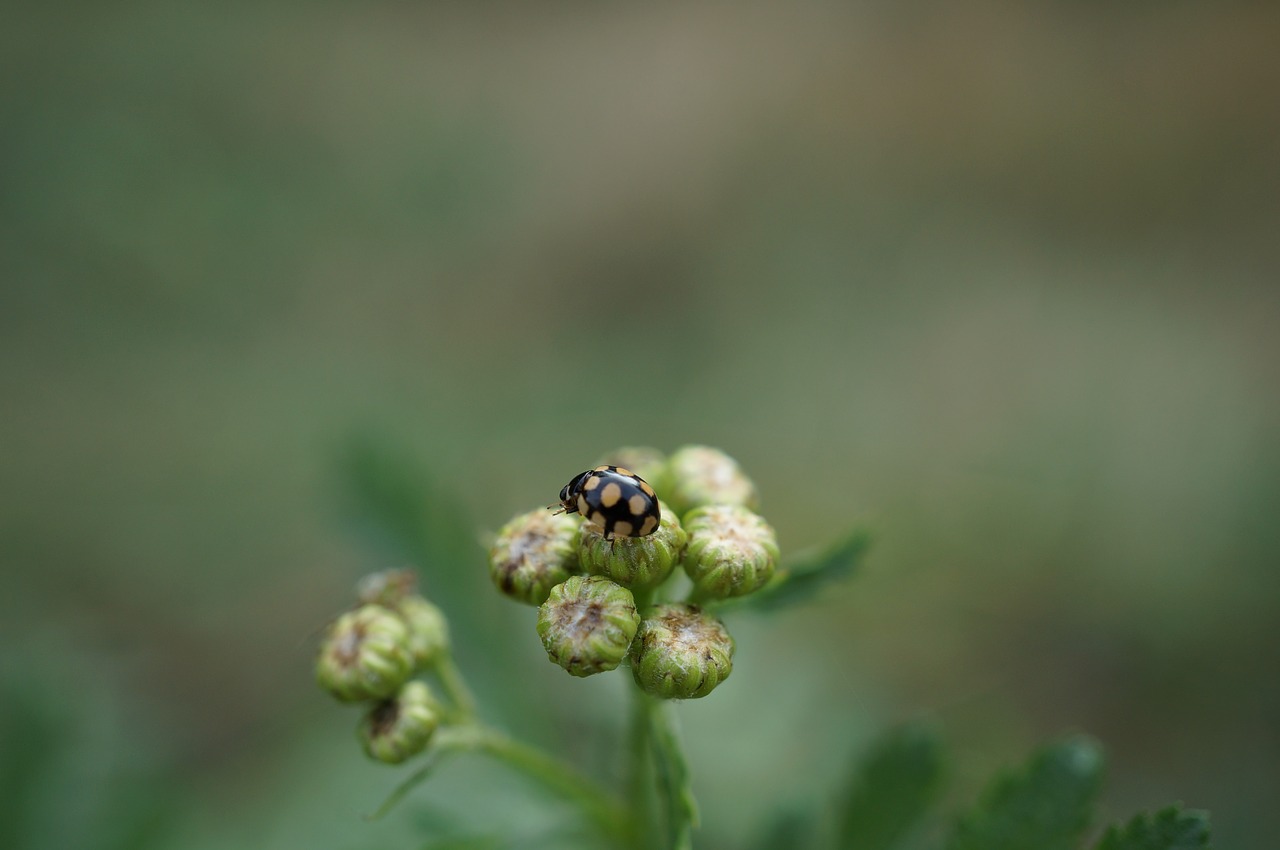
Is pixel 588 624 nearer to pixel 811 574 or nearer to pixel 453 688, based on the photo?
pixel 811 574

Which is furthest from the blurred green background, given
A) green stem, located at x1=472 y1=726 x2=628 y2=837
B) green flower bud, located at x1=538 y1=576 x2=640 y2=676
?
green flower bud, located at x1=538 y1=576 x2=640 y2=676

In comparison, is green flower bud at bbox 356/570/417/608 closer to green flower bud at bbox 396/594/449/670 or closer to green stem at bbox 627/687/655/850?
green flower bud at bbox 396/594/449/670

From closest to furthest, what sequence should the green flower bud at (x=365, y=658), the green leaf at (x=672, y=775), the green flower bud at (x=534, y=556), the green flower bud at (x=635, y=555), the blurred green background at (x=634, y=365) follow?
the green leaf at (x=672, y=775) < the green flower bud at (x=635, y=555) < the green flower bud at (x=534, y=556) < the green flower bud at (x=365, y=658) < the blurred green background at (x=634, y=365)

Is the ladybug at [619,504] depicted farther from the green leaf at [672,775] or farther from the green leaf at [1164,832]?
the green leaf at [1164,832]

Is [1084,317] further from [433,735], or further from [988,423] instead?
[433,735]

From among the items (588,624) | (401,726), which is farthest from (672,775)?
(401,726)

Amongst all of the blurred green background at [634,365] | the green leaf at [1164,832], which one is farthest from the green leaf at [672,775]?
the green leaf at [1164,832]

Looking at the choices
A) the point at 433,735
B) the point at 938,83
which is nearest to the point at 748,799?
the point at 433,735
